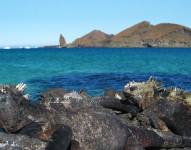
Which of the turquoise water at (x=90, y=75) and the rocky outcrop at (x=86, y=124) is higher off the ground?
the rocky outcrop at (x=86, y=124)

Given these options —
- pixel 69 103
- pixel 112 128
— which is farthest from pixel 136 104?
pixel 112 128

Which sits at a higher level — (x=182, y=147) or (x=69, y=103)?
(x=69, y=103)

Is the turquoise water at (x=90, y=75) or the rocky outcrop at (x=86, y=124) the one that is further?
the turquoise water at (x=90, y=75)

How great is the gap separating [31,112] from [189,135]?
22.9ft

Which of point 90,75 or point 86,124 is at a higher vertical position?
point 86,124

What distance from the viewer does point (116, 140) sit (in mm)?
16844

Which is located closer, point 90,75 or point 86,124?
point 86,124

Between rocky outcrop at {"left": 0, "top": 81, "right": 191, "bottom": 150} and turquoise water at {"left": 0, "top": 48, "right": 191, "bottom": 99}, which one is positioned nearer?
rocky outcrop at {"left": 0, "top": 81, "right": 191, "bottom": 150}

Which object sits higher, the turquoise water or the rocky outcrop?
the rocky outcrop

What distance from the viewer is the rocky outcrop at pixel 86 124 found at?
15219mm

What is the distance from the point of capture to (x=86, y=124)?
16.8 metres

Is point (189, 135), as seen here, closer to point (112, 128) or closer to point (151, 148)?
point (151, 148)

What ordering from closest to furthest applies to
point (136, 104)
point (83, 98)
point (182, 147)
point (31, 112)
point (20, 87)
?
point (31, 112)
point (20, 87)
point (182, 147)
point (83, 98)
point (136, 104)

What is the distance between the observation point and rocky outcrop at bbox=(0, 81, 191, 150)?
1522 cm
